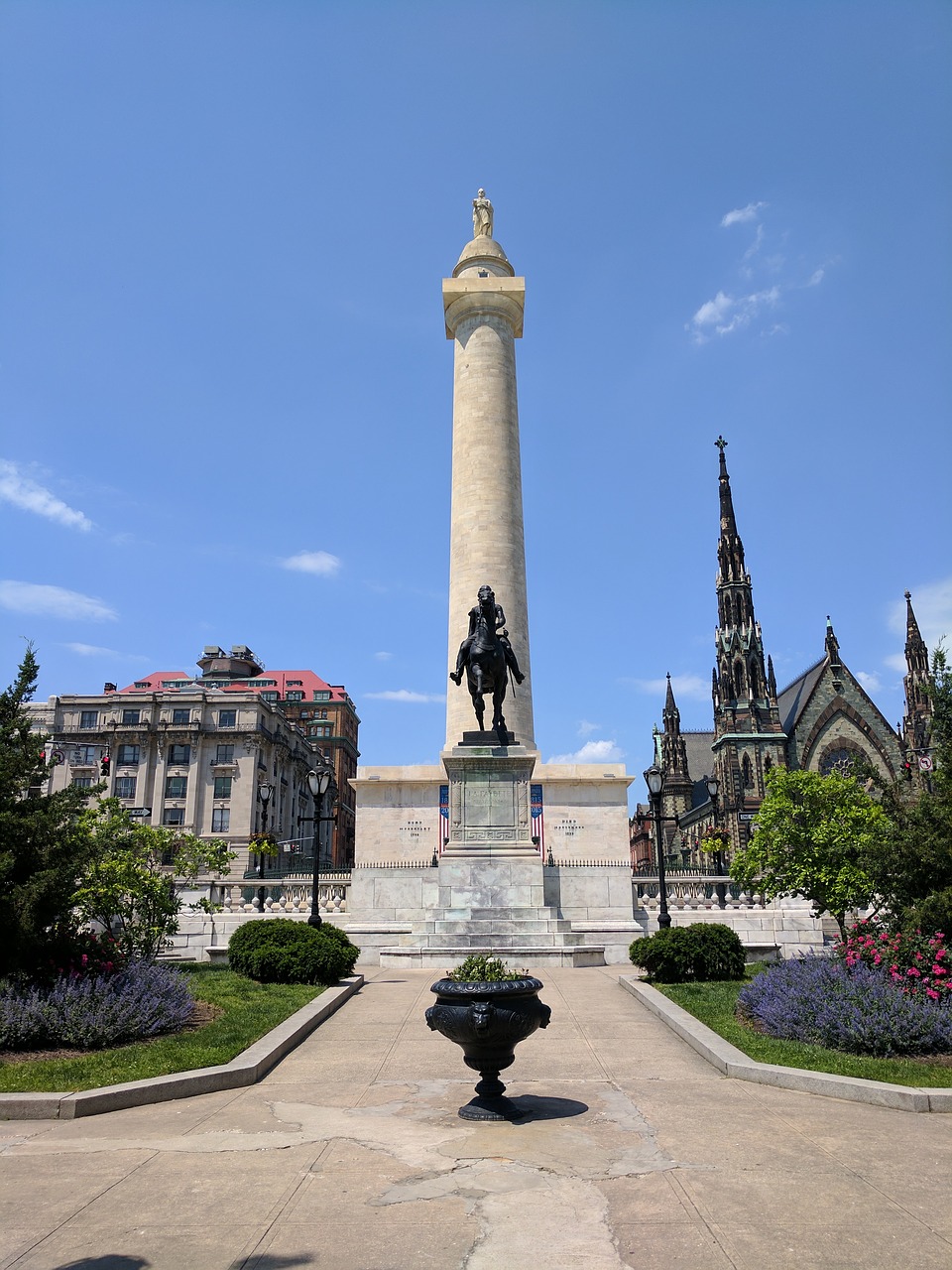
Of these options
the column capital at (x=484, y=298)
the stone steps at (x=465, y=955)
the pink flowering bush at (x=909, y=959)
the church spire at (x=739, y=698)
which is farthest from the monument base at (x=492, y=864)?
the church spire at (x=739, y=698)

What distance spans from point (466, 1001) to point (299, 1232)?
2961 mm

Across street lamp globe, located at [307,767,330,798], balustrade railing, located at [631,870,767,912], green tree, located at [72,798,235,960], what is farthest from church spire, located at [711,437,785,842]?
green tree, located at [72,798,235,960]

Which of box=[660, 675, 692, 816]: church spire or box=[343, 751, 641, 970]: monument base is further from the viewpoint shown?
box=[660, 675, 692, 816]: church spire

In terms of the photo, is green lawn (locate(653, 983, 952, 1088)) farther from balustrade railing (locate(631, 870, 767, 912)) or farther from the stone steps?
balustrade railing (locate(631, 870, 767, 912))

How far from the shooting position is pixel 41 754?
15.4m

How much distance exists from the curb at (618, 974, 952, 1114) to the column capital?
115 ft

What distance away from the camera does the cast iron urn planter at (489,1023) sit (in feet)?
27.8

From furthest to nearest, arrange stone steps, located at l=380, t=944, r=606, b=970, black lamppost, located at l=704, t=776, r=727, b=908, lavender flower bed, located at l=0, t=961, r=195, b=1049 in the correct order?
black lamppost, located at l=704, t=776, r=727, b=908
stone steps, located at l=380, t=944, r=606, b=970
lavender flower bed, located at l=0, t=961, r=195, b=1049

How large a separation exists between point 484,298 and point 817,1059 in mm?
36919

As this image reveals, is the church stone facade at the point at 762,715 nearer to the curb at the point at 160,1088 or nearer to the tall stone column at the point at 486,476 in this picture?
the tall stone column at the point at 486,476

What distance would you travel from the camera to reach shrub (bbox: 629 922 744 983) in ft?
57.7

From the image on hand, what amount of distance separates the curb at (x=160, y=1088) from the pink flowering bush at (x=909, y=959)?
26.8 feet

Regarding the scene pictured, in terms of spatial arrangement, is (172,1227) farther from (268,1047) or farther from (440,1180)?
(268,1047)

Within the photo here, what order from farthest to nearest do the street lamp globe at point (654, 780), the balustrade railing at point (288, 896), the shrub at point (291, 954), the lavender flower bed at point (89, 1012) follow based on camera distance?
the balustrade railing at point (288, 896) → the street lamp globe at point (654, 780) → the shrub at point (291, 954) → the lavender flower bed at point (89, 1012)
